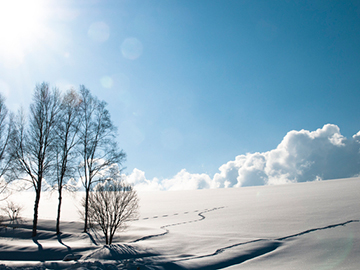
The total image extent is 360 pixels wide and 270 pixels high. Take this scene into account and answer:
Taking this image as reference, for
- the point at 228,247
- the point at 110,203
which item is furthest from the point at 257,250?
the point at 110,203

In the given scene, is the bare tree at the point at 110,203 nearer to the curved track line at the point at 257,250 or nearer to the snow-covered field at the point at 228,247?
the snow-covered field at the point at 228,247

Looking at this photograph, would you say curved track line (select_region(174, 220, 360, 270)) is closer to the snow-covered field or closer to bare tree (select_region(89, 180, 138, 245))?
the snow-covered field

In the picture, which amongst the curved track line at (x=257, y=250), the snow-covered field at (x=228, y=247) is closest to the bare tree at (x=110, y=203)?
the snow-covered field at (x=228, y=247)

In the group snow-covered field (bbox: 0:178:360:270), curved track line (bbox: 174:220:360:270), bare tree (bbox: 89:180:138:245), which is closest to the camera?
snow-covered field (bbox: 0:178:360:270)

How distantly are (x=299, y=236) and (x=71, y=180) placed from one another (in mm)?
13744

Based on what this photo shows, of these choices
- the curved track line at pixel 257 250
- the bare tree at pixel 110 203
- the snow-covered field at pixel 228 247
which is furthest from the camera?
the bare tree at pixel 110 203

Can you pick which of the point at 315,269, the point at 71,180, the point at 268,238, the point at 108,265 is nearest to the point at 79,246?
the point at 108,265

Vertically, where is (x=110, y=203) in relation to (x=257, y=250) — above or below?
above

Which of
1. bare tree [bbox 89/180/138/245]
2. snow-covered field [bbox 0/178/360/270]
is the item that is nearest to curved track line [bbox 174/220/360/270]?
snow-covered field [bbox 0/178/360/270]

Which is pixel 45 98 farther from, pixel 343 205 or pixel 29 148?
pixel 343 205

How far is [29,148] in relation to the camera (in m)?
13.6

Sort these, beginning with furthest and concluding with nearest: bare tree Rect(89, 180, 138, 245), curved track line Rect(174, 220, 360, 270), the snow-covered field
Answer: bare tree Rect(89, 180, 138, 245) → curved track line Rect(174, 220, 360, 270) → the snow-covered field

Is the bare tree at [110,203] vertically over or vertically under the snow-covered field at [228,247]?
over

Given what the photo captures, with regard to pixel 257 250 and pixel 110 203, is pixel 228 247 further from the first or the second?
pixel 110 203
